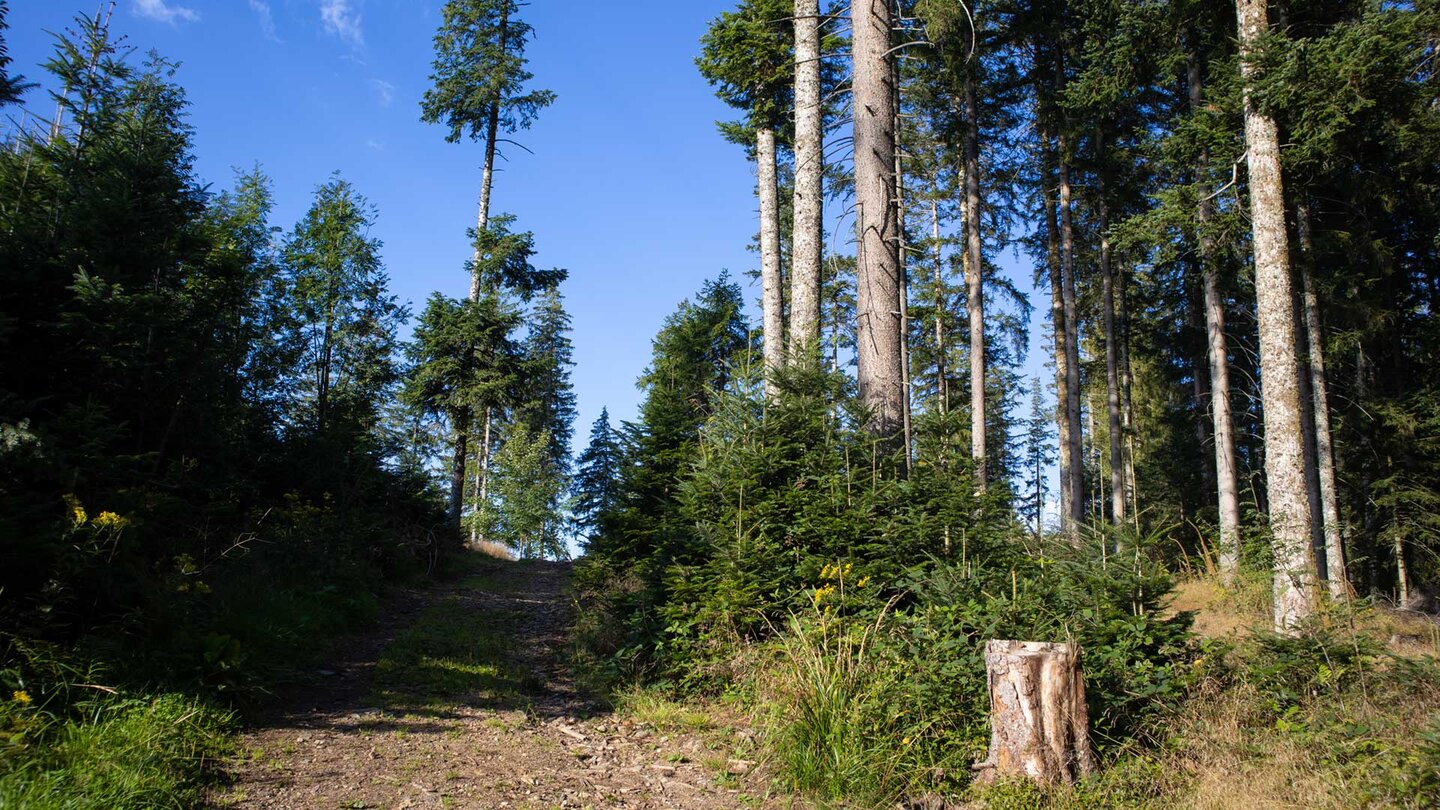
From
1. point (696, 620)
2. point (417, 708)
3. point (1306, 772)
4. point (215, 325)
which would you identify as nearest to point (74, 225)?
point (215, 325)

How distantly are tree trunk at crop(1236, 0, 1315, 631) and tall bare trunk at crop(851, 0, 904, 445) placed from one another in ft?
14.7

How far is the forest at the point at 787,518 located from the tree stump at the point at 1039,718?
2cm

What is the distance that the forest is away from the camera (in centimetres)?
420

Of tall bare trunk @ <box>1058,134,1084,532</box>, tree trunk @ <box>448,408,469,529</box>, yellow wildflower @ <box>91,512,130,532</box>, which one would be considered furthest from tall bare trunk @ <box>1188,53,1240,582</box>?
tree trunk @ <box>448,408,469,529</box>

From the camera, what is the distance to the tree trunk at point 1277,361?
7.70m

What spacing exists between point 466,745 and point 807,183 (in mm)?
7552

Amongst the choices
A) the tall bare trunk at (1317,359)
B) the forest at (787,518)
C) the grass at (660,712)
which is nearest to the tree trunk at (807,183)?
the forest at (787,518)

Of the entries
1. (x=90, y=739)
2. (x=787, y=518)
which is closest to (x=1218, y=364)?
(x=787, y=518)

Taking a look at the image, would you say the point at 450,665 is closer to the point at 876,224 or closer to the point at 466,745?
the point at 466,745

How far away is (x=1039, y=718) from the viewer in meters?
4.06

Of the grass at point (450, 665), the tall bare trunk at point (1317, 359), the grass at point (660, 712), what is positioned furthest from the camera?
the tall bare trunk at point (1317, 359)

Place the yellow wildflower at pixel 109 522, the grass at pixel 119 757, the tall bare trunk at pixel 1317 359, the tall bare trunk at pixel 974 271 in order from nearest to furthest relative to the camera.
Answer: the grass at pixel 119 757 < the yellow wildflower at pixel 109 522 < the tall bare trunk at pixel 1317 359 < the tall bare trunk at pixel 974 271

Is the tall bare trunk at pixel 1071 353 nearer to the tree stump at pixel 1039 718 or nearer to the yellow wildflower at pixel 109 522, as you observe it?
the tree stump at pixel 1039 718

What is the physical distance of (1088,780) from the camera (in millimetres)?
3977
